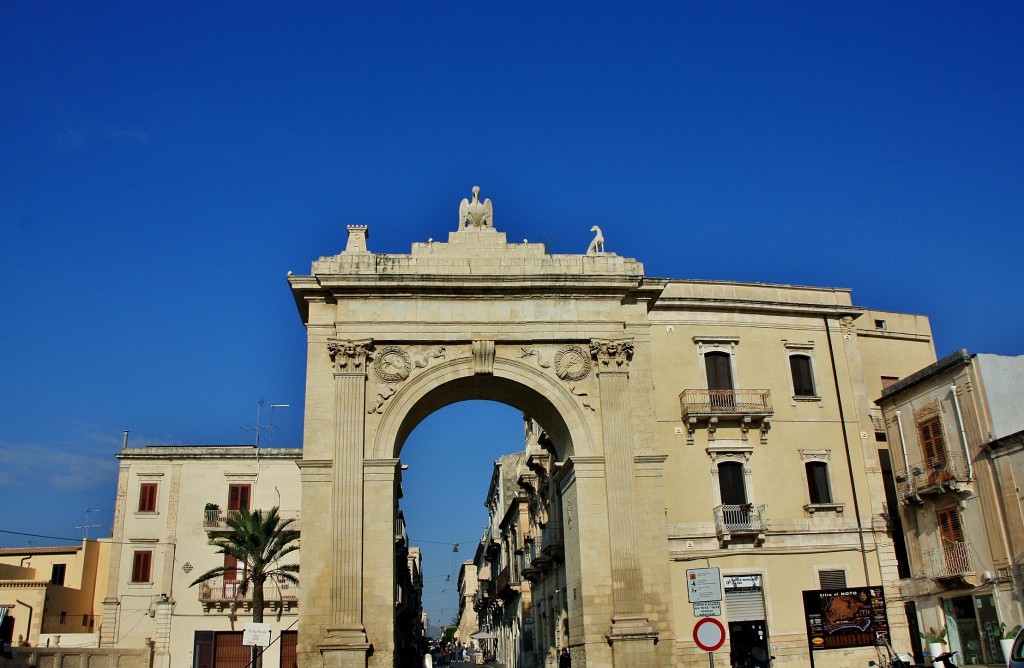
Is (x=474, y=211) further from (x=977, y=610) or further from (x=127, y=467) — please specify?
(x=127, y=467)

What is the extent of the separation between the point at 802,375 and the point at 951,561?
299 inches

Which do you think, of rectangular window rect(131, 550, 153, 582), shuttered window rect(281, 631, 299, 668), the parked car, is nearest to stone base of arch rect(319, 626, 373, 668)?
the parked car

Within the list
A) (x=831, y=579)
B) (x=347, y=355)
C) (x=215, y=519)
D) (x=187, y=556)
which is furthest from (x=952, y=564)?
→ (x=187, y=556)

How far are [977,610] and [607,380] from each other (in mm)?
13276

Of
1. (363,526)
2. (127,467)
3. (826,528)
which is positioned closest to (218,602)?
(127,467)

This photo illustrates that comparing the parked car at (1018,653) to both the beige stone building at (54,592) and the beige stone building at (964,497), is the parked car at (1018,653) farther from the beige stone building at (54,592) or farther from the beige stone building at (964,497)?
the beige stone building at (54,592)

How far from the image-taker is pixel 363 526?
2597 cm

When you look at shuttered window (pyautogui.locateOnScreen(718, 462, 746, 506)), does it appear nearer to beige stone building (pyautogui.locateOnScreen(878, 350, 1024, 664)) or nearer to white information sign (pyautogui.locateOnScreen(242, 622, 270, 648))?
beige stone building (pyautogui.locateOnScreen(878, 350, 1024, 664))

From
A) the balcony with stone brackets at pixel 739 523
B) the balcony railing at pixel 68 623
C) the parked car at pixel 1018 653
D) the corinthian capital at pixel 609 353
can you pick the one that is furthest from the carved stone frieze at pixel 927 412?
the balcony railing at pixel 68 623

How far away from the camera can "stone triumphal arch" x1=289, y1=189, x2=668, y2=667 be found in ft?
84.3

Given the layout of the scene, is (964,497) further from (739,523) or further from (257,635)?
(257,635)

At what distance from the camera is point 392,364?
90.2ft

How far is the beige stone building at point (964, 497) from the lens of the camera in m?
26.8

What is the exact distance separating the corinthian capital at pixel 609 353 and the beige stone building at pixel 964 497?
1038 centimetres
